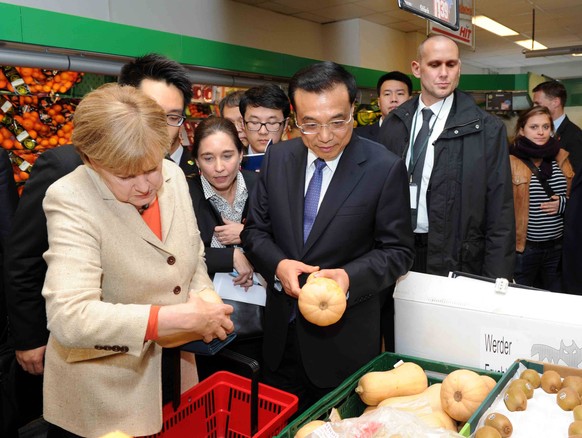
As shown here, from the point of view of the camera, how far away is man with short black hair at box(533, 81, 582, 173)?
4.94m

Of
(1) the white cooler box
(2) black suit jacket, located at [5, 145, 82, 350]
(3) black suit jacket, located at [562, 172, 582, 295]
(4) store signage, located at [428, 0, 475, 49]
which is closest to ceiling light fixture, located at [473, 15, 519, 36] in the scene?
(4) store signage, located at [428, 0, 475, 49]

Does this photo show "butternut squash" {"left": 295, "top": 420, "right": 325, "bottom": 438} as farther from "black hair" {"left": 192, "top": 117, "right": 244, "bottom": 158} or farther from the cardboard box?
"black hair" {"left": 192, "top": 117, "right": 244, "bottom": 158}

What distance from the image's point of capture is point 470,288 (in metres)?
1.59

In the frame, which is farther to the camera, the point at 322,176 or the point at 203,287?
the point at 322,176

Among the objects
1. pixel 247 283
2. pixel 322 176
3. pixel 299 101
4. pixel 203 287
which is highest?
pixel 299 101

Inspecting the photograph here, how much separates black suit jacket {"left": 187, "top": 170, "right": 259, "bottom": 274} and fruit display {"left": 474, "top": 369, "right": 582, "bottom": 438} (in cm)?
127

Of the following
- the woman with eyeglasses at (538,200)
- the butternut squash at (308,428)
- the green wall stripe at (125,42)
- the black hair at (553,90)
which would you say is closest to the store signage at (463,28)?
the black hair at (553,90)

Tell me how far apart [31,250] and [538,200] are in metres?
3.43

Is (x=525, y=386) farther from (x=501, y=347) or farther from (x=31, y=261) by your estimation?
(x=31, y=261)

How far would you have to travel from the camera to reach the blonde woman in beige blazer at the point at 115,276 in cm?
123

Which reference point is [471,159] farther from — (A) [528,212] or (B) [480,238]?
(A) [528,212]

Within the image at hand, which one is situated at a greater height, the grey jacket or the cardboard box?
the grey jacket

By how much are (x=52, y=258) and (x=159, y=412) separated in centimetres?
55

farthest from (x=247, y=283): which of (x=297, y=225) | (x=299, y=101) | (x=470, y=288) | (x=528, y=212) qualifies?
(x=528, y=212)
